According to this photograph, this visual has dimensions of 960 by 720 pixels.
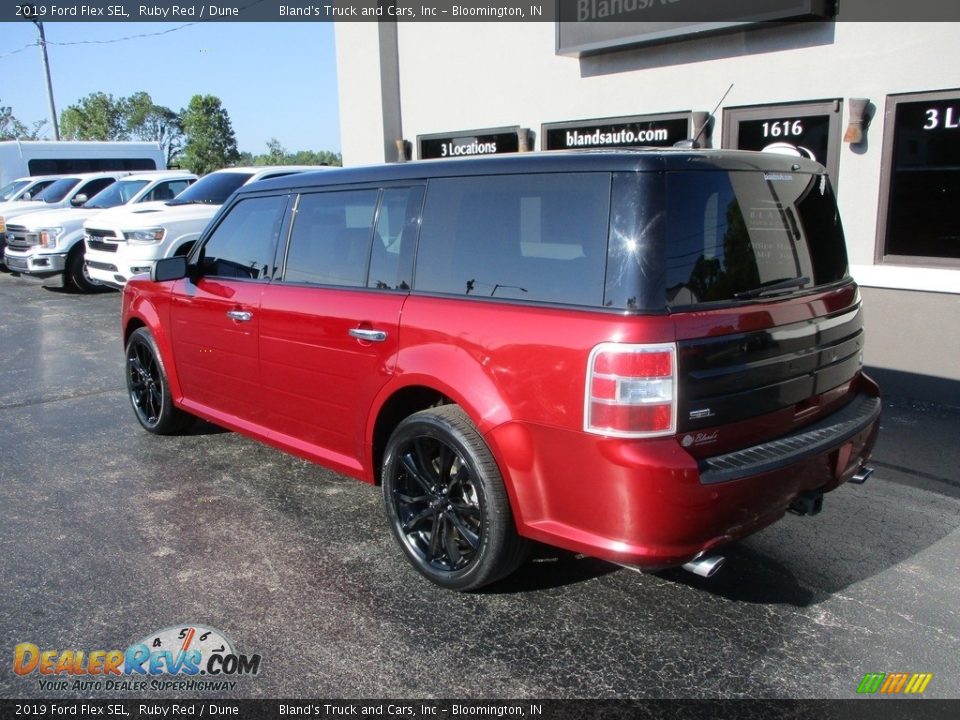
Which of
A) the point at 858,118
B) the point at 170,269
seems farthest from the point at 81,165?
the point at 858,118

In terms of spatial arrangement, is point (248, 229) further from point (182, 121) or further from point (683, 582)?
point (182, 121)

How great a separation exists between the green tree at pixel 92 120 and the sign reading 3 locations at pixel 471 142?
5069 centimetres

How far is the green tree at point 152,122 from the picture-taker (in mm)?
60875

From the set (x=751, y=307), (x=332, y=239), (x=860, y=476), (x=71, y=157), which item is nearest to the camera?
(x=751, y=307)

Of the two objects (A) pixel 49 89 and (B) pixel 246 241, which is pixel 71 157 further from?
(B) pixel 246 241

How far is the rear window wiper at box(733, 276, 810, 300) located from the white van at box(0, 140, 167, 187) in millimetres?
22527

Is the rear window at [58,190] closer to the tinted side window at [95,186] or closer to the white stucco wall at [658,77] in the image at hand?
the tinted side window at [95,186]

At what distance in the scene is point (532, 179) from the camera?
10.5 feet

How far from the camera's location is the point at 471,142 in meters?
10.8

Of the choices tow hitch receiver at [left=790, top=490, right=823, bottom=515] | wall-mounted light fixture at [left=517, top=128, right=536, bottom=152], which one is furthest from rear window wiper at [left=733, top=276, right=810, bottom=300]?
wall-mounted light fixture at [left=517, top=128, right=536, bottom=152]

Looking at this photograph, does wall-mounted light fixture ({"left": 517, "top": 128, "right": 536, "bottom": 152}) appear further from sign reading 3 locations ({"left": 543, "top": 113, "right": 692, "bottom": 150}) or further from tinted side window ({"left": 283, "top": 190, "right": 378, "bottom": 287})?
tinted side window ({"left": 283, "top": 190, "right": 378, "bottom": 287})

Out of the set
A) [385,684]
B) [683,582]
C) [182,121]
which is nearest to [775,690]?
[683,582]

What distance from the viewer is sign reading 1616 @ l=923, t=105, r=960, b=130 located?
632cm

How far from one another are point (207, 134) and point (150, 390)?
61.2 meters
